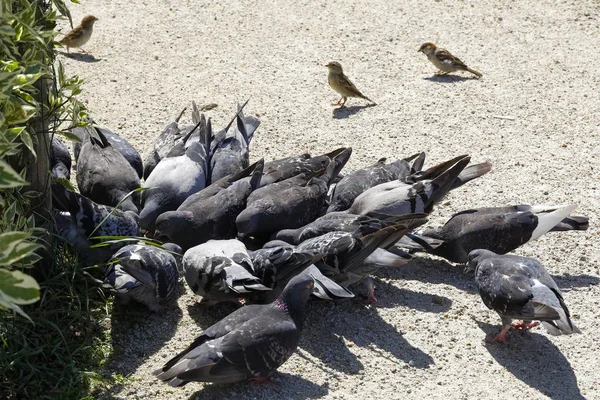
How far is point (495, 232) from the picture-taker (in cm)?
639

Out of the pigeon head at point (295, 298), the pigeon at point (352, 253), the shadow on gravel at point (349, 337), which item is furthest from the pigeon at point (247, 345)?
the pigeon at point (352, 253)

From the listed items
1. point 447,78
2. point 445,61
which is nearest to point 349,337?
point 445,61

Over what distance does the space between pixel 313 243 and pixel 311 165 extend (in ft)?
4.36

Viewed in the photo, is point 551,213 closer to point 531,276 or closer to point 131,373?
point 531,276

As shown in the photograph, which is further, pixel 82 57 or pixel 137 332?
pixel 82 57

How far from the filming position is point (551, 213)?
6.42m

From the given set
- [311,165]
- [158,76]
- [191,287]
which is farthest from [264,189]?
[158,76]

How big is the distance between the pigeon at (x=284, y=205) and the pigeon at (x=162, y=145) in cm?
125

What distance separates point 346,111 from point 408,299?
338 centimetres

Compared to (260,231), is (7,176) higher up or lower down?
higher up

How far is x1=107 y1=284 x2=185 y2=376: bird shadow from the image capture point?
17.0 ft

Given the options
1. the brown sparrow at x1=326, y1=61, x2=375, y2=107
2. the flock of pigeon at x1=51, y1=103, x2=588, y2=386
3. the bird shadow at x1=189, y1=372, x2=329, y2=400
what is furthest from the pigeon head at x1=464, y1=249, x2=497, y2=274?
the brown sparrow at x1=326, y1=61, x2=375, y2=107

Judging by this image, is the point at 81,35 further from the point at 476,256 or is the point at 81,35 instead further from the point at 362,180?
the point at 476,256

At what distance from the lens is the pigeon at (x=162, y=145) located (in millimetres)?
7496
